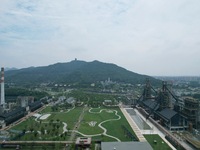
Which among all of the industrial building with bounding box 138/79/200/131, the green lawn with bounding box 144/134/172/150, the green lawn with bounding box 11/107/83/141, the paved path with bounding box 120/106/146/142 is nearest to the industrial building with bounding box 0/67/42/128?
the green lawn with bounding box 11/107/83/141

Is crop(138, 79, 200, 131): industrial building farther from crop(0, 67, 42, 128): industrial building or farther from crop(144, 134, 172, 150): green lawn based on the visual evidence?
crop(0, 67, 42, 128): industrial building

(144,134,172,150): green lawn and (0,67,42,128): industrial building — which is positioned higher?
(0,67,42,128): industrial building

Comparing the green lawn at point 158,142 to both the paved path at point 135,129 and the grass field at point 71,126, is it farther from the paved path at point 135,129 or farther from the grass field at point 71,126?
the grass field at point 71,126

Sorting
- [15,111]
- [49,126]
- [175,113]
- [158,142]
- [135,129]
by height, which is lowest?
[158,142]

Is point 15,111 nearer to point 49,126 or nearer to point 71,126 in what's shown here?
point 49,126

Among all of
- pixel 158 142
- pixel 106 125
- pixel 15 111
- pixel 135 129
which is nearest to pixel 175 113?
pixel 135 129

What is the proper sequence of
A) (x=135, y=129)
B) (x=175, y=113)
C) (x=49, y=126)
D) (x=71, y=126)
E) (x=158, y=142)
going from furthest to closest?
1. (x=71, y=126)
2. (x=49, y=126)
3. (x=175, y=113)
4. (x=135, y=129)
5. (x=158, y=142)

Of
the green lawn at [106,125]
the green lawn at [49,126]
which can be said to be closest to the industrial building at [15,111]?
the green lawn at [49,126]

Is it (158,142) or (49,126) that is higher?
(49,126)

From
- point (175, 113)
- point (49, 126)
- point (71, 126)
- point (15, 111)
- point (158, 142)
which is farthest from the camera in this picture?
point (15, 111)

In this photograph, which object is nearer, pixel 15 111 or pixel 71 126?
pixel 71 126
